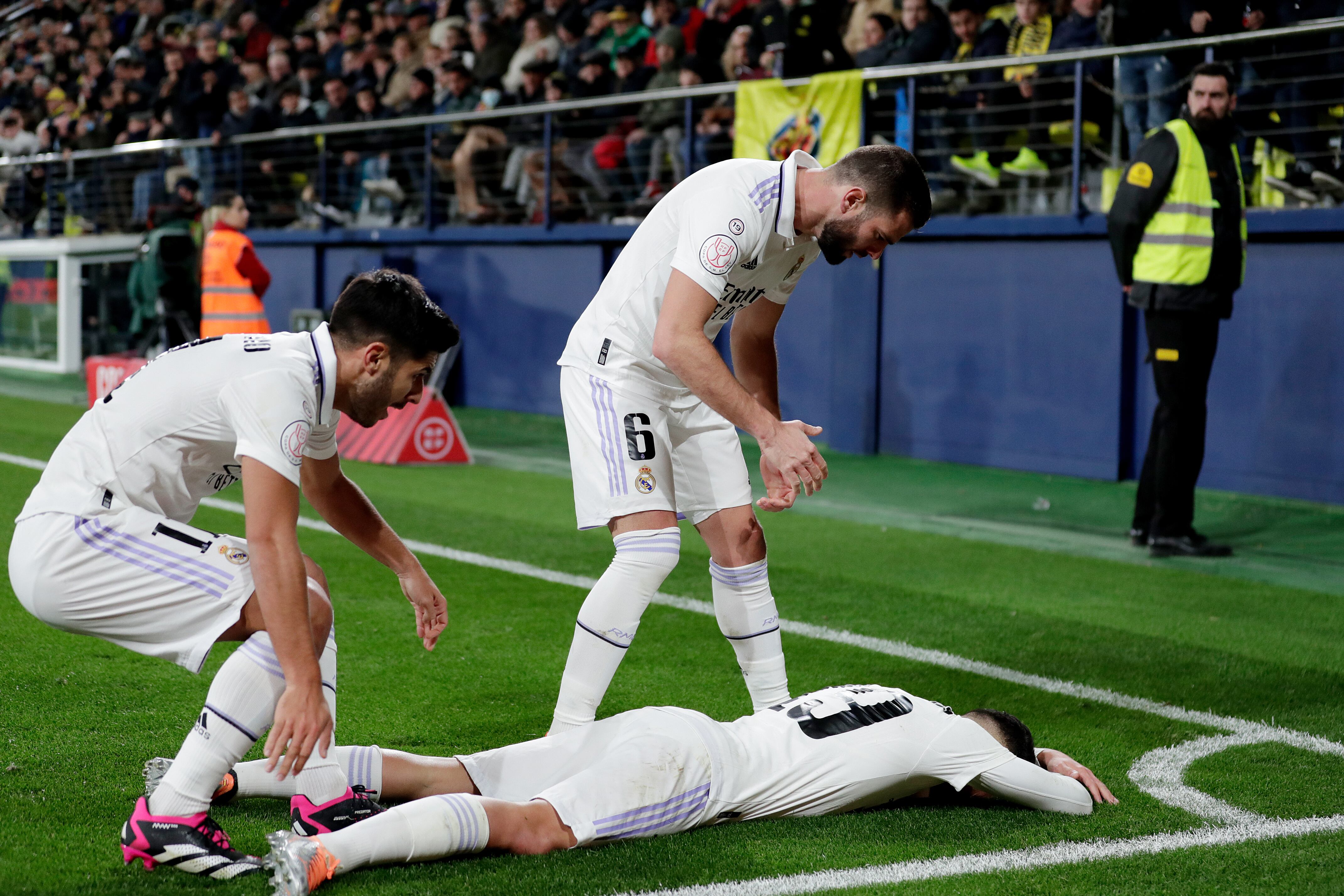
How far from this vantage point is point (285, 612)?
115 inches

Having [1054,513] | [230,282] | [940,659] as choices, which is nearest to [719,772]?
[940,659]

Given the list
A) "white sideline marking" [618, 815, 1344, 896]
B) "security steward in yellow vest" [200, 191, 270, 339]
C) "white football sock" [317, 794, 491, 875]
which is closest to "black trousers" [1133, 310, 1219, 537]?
"white sideline marking" [618, 815, 1344, 896]

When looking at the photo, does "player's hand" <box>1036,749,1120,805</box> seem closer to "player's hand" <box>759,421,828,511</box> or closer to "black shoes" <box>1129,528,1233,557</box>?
"player's hand" <box>759,421,828,511</box>

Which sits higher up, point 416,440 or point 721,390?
point 721,390

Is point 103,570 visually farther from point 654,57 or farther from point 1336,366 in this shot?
point 654,57

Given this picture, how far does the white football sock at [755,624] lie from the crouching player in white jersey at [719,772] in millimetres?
515

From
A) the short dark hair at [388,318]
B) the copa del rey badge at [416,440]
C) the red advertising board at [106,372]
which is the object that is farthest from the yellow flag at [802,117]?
the short dark hair at [388,318]

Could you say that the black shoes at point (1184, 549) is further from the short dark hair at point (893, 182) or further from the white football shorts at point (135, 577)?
the white football shorts at point (135, 577)

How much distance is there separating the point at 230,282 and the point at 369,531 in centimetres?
846

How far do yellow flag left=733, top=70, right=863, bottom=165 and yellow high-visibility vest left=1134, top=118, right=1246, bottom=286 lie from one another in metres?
3.69

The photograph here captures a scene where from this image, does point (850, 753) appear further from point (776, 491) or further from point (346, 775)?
point (346, 775)

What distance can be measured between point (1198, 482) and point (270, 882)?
827cm

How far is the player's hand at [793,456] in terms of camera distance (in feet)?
11.7

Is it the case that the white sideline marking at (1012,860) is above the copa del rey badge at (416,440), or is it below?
below
